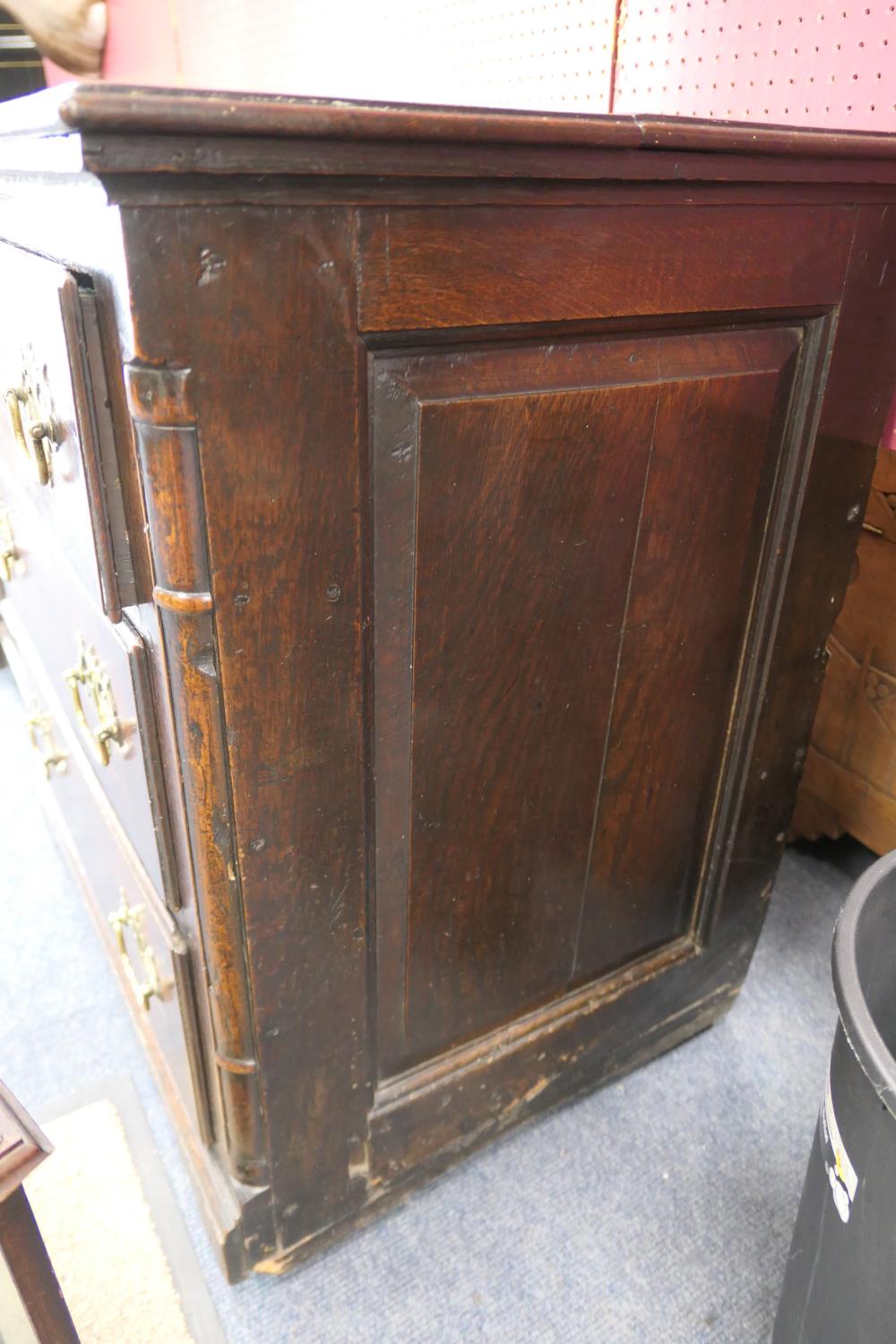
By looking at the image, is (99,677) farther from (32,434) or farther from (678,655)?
(678,655)

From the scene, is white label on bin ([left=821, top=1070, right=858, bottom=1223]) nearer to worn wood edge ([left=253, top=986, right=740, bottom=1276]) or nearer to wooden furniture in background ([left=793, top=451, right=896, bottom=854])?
worn wood edge ([left=253, top=986, right=740, bottom=1276])

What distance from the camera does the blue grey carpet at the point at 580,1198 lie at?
1028mm

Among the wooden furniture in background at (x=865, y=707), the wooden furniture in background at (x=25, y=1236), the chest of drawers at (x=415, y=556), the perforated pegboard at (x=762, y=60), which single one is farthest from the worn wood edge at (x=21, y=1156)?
the wooden furniture in background at (x=865, y=707)

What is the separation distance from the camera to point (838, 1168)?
2.37 feet

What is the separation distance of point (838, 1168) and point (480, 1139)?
52 cm

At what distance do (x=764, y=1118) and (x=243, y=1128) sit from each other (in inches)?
27.3

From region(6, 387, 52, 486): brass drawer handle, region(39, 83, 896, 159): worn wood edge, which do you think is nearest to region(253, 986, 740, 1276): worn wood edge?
region(6, 387, 52, 486): brass drawer handle

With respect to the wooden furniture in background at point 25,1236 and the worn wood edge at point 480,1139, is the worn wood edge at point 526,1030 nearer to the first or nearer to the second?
the worn wood edge at point 480,1139

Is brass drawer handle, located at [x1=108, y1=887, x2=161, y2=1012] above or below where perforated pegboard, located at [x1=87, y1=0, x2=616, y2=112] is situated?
below

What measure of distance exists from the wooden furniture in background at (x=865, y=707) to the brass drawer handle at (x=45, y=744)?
3.65 feet

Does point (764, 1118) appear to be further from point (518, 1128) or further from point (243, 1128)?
point (243, 1128)

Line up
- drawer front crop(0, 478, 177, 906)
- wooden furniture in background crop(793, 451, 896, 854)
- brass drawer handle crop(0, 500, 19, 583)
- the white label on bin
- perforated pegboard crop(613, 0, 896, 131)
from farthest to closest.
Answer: wooden furniture in background crop(793, 451, 896, 854) → brass drawer handle crop(0, 500, 19, 583) → perforated pegboard crop(613, 0, 896, 131) → drawer front crop(0, 478, 177, 906) → the white label on bin

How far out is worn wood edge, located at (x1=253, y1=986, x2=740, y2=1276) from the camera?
104cm

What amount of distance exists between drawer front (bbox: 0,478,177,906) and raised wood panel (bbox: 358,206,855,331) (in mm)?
343
